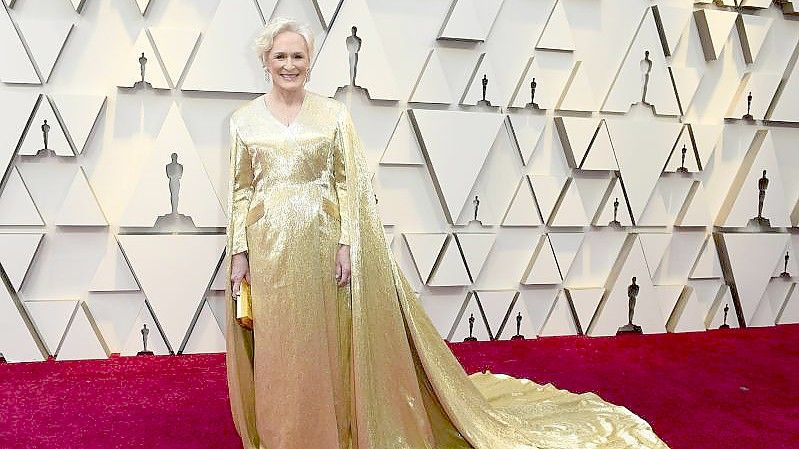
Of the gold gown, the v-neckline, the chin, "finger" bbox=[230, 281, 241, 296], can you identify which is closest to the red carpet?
→ the gold gown

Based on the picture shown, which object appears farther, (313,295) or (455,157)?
(455,157)

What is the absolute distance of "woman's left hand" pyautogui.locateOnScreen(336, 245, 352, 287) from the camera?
1.99 metres

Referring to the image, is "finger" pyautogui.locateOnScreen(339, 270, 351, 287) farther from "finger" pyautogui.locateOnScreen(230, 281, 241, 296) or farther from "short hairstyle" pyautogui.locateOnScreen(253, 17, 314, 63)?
"short hairstyle" pyautogui.locateOnScreen(253, 17, 314, 63)

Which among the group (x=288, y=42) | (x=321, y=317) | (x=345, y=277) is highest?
(x=288, y=42)

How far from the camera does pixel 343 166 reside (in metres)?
2.02

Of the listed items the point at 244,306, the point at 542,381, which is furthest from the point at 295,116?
the point at 542,381

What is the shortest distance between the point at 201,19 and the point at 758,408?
2.96 metres

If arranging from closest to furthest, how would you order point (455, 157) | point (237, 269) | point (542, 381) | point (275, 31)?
point (275, 31), point (237, 269), point (542, 381), point (455, 157)

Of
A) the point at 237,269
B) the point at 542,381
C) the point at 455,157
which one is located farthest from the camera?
the point at 455,157

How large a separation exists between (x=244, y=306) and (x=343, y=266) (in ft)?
1.01

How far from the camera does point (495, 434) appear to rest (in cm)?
221

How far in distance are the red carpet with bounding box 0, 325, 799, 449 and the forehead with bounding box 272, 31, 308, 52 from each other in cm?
133

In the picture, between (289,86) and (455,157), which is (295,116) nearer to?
(289,86)

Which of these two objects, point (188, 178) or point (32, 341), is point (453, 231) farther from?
point (32, 341)
